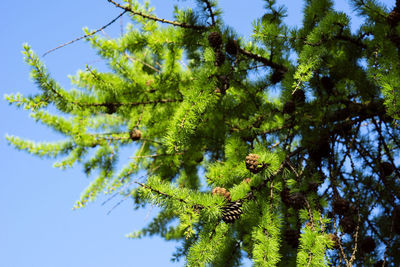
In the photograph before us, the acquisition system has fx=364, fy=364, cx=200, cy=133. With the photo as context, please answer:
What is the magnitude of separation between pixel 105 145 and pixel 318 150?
4.73 feet

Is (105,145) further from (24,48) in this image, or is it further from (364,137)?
(364,137)

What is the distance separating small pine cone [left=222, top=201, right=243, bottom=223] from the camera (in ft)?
4.14

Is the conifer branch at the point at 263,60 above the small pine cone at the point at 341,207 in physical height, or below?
above

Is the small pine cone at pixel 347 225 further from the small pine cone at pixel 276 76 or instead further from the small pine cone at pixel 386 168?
the small pine cone at pixel 276 76

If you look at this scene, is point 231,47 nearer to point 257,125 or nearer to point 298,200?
point 257,125

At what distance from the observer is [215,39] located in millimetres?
1814

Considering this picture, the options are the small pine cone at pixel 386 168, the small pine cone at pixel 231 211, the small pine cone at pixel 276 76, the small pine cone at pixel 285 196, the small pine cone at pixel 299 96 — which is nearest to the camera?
the small pine cone at pixel 231 211

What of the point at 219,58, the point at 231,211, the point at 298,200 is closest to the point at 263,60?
the point at 219,58

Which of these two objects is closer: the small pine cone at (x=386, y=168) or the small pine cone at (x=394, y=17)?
the small pine cone at (x=394, y=17)

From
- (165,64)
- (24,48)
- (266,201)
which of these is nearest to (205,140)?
(165,64)

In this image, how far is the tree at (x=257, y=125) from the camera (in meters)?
1.35

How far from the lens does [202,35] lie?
78.2 inches

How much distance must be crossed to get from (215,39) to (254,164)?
75 centimetres

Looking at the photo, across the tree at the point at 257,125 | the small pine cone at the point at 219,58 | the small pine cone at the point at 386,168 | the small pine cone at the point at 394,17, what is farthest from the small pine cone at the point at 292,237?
the small pine cone at the point at 394,17
